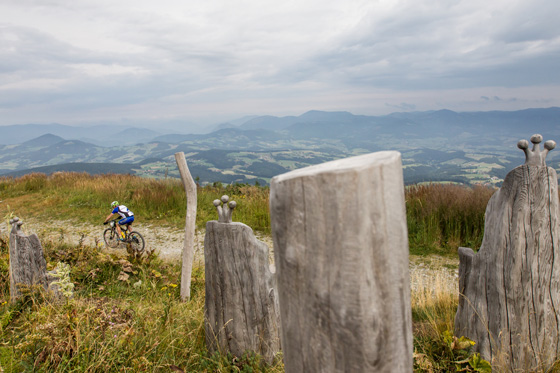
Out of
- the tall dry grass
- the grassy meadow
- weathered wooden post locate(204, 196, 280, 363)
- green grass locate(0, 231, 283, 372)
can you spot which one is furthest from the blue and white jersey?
the tall dry grass

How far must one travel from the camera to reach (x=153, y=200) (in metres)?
10.8

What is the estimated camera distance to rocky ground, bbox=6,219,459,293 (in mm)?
5734

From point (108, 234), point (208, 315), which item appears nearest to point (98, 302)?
point (208, 315)

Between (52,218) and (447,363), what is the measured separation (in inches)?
460

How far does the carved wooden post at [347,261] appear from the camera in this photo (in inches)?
36.3

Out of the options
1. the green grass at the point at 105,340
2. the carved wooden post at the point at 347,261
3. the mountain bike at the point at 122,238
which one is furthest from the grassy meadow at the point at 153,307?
the carved wooden post at the point at 347,261

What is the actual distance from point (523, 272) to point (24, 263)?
5406mm

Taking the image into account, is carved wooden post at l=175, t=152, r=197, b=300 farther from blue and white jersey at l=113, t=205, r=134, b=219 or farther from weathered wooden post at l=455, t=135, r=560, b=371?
weathered wooden post at l=455, t=135, r=560, b=371

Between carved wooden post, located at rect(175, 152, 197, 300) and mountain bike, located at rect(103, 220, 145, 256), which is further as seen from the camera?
mountain bike, located at rect(103, 220, 145, 256)

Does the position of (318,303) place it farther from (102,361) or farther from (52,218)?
(52,218)

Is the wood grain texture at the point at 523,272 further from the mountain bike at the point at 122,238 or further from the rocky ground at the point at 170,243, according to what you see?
the mountain bike at the point at 122,238

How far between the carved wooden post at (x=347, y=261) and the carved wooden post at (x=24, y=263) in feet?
14.1

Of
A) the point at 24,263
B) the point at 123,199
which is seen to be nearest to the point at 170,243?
the point at 24,263

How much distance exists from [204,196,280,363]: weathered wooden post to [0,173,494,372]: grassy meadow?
0.16 m
